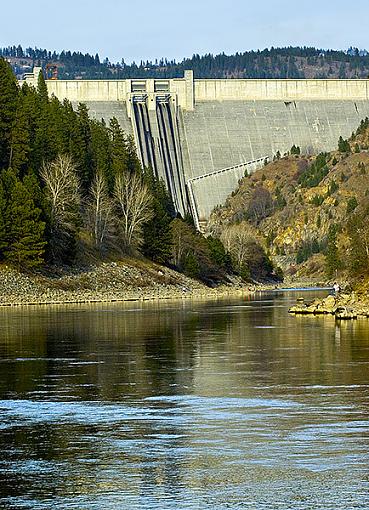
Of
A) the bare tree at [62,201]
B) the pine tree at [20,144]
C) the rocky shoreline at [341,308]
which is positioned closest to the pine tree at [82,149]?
the bare tree at [62,201]

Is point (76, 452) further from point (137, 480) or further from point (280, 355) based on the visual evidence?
point (280, 355)

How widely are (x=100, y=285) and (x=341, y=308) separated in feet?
122

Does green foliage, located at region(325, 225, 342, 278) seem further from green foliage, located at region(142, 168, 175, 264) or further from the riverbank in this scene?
the riverbank

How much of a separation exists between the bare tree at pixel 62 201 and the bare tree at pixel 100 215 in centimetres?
208

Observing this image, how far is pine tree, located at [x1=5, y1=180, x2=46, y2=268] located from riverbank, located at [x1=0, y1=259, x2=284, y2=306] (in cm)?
151

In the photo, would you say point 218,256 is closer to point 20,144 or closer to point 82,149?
point 82,149

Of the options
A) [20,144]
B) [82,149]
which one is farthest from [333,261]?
[20,144]

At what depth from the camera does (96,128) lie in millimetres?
145625

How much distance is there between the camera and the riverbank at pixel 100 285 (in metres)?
97.0

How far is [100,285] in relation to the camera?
10681 centimetres

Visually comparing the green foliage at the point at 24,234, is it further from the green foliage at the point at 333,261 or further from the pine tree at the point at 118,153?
the green foliage at the point at 333,261

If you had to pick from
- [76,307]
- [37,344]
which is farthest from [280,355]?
[76,307]

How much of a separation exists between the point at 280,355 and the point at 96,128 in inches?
4056

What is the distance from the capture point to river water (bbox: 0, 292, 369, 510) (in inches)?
856
